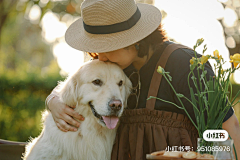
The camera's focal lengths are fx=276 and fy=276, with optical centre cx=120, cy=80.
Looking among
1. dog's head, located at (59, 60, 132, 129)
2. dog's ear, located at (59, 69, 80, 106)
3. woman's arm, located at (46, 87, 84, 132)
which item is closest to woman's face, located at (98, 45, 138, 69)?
dog's head, located at (59, 60, 132, 129)

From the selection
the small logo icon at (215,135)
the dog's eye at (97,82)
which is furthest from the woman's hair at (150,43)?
the small logo icon at (215,135)

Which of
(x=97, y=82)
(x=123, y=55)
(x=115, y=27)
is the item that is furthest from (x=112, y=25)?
(x=97, y=82)

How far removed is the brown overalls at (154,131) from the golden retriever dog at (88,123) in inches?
7.4

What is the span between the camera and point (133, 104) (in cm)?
263

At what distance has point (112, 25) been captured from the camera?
7.61 ft

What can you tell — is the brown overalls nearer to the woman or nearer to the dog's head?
the woman

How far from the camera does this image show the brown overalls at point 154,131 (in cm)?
225

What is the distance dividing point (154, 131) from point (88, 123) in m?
0.66

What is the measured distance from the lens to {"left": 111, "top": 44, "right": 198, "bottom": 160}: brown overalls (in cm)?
225

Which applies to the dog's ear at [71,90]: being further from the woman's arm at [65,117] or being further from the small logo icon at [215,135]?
the small logo icon at [215,135]

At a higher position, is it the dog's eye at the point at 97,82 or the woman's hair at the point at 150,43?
the woman's hair at the point at 150,43

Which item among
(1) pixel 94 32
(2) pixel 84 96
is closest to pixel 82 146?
(2) pixel 84 96

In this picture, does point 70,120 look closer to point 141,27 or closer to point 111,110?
point 111,110

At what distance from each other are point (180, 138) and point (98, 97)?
80 centimetres
